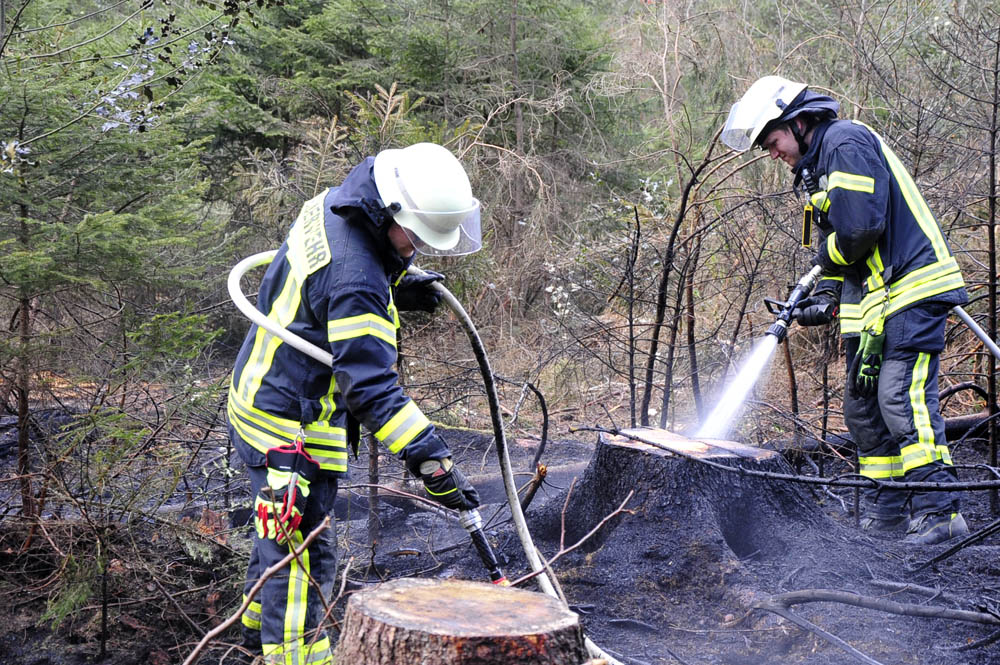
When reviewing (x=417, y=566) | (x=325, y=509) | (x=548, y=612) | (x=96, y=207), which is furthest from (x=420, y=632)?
(x=96, y=207)

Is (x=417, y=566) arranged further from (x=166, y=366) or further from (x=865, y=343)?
(x=865, y=343)

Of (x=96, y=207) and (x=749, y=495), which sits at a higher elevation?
(x=96, y=207)

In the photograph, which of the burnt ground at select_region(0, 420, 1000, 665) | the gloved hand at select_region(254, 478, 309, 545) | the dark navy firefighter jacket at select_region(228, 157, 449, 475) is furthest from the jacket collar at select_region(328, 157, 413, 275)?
the burnt ground at select_region(0, 420, 1000, 665)

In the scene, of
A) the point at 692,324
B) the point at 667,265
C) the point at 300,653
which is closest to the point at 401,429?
the point at 300,653

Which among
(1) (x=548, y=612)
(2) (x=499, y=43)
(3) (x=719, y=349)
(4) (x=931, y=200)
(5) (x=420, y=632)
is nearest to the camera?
(5) (x=420, y=632)

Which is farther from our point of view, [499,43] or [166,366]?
[499,43]

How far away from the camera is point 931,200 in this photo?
19.6ft

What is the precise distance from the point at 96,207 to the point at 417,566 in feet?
9.17

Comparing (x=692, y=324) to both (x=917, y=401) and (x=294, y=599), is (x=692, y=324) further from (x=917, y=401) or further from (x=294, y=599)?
(x=294, y=599)

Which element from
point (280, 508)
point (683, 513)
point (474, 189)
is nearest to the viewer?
point (280, 508)

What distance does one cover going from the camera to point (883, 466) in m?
4.49

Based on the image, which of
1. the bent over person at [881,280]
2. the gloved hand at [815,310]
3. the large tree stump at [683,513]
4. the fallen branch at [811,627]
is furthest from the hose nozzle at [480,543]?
the gloved hand at [815,310]

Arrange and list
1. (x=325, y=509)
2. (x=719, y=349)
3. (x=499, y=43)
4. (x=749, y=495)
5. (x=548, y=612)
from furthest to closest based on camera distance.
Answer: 1. (x=499, y=43)
2. (x=719, y=349)
3. (x=749, y=495)
4. (x=325, y=509)
5. (x=548, y=612)

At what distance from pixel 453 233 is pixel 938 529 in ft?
10.2
